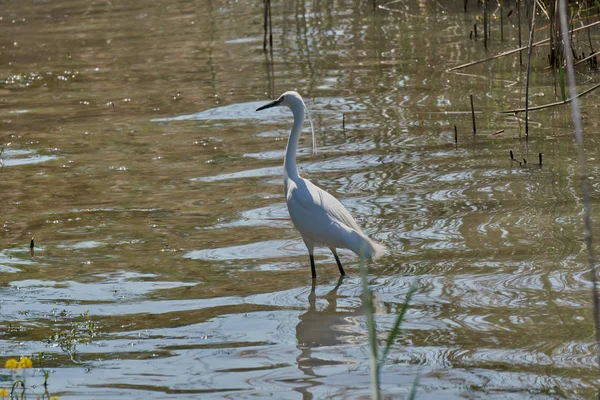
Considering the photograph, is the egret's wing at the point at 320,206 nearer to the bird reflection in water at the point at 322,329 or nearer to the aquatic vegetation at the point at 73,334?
the bird reflection in water at the point at 322,329

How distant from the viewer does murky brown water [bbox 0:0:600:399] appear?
445 cm

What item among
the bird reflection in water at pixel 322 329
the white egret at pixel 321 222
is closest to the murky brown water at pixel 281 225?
the bird reflection in water at pixel 322 329

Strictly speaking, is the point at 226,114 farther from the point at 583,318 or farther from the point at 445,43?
the point at 583,318

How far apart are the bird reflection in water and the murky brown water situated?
Result: 0.7 inches

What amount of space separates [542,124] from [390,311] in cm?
426

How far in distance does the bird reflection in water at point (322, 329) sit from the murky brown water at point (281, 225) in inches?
0.7

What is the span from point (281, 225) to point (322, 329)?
6.04 ft

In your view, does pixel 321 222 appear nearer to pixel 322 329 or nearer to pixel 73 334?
pixel 322 329

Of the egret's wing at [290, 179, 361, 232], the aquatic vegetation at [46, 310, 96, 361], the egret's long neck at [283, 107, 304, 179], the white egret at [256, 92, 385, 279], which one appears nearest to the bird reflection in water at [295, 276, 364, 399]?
the white egret at [256, 92, 385, 279]

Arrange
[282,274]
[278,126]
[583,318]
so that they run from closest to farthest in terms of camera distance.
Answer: [583,318]
[282,274]
[278,126]

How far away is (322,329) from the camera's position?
502cm

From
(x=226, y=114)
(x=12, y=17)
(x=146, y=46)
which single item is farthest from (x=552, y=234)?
(x=12, y=17)

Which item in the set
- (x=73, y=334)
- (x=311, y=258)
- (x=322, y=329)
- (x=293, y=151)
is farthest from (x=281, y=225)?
(x=73, y=334)

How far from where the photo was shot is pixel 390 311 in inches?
200
